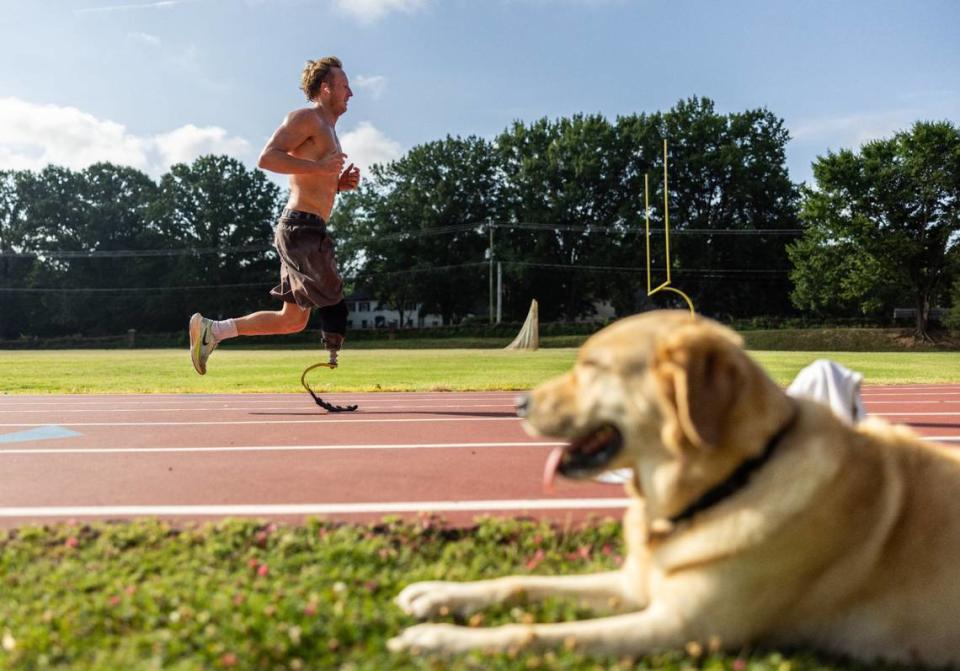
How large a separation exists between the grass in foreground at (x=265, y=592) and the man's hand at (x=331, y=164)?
470 centimetres

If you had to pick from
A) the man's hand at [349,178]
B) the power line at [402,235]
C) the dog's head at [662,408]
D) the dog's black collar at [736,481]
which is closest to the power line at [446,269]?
the power line at [402,235]

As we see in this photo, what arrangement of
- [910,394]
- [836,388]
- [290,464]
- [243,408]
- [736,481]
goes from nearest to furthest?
[736,481]
[836,388]
[290,464]
[243,408]
[910,394]

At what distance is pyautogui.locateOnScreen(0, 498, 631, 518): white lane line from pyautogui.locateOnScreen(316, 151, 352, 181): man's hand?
14.2ft

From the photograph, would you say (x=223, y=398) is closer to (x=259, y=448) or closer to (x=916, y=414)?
(x=259, y=448)

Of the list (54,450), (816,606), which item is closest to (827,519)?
(816,606)

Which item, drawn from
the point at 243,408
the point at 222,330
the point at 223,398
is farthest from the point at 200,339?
the point at 223,398

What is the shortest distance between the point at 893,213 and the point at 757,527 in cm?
5796

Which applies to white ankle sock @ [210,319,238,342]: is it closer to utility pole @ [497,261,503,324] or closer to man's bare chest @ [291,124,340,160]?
man's bare chest @ [291,124,340,160]

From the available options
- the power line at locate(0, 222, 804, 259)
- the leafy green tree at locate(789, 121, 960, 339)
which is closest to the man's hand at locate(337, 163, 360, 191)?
the leafy green tree at locate(789, 121, 960, 339)

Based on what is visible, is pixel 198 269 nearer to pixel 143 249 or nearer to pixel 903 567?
pixel 143 249

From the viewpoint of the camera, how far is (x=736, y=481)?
7.97ft

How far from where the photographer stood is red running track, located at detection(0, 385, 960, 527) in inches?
164

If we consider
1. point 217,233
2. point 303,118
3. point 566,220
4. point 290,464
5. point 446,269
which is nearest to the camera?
point 290,464

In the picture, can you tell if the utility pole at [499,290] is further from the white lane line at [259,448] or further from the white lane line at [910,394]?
the white lane line at [259,448]
